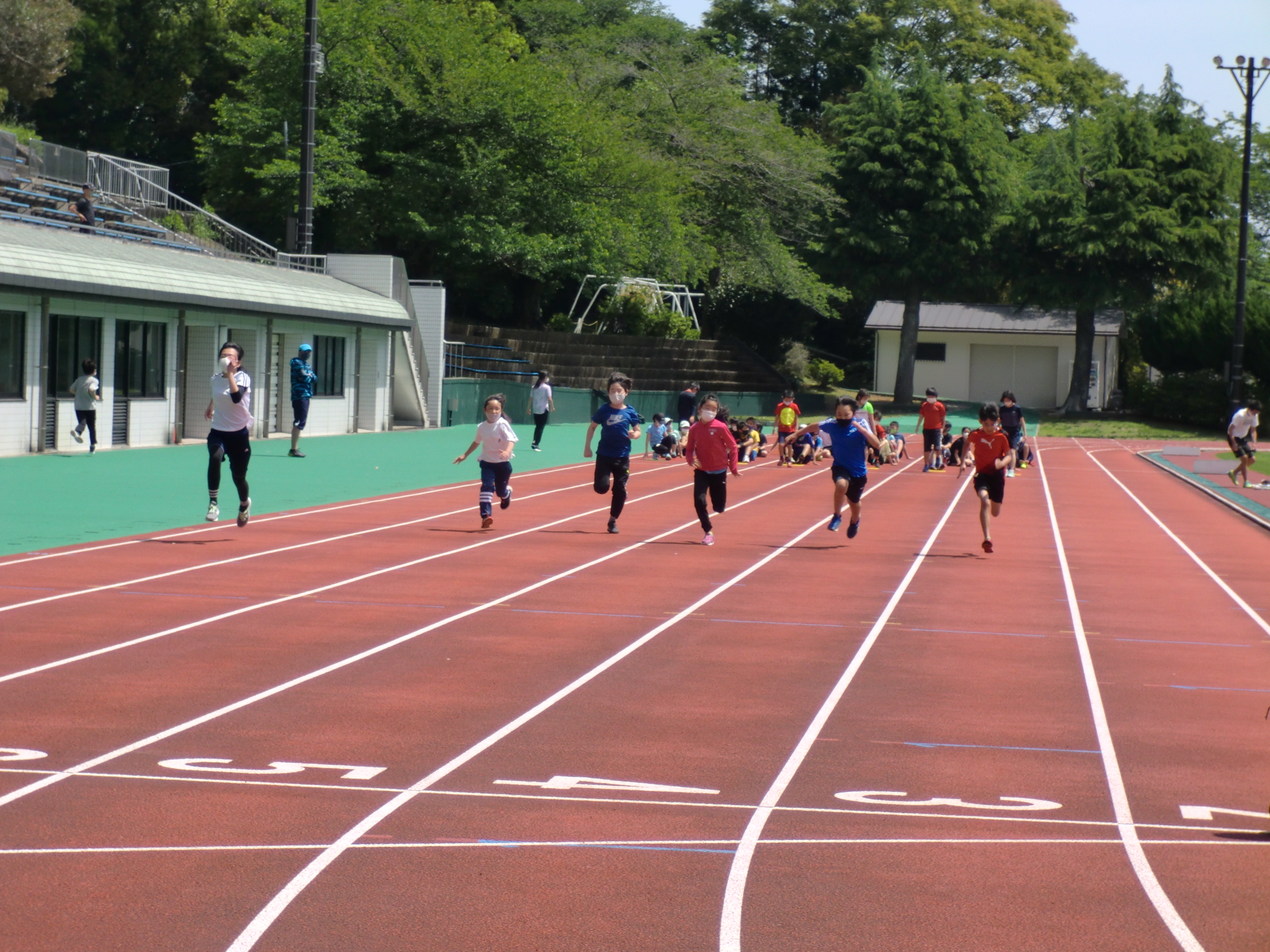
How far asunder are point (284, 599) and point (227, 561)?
226cm

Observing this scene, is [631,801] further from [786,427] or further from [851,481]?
[786,427]

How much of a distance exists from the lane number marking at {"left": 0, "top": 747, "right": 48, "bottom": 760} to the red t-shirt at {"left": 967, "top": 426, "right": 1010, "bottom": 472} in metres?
11.9

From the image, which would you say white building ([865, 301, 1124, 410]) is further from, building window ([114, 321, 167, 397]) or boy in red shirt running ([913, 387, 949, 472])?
building window ([114, 321, 167, 397])

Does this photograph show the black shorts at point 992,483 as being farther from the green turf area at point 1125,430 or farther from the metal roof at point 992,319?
the metal roof at point 992,319

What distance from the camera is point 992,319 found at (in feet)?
210

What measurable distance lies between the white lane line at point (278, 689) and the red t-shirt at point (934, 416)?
1696 cm

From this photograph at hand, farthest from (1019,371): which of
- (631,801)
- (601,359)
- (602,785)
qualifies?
(631,801)

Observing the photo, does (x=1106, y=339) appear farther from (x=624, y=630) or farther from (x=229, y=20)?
(x=624, y=630)

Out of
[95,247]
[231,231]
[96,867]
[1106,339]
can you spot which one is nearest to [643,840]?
[96,867]

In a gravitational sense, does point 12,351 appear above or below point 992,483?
above

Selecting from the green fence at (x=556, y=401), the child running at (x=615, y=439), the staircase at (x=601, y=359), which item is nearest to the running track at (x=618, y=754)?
the child running at (x=615, y=439)

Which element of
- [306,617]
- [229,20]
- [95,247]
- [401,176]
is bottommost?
[306,617]

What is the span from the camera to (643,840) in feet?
18.8

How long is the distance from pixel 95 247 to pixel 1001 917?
26.5m
